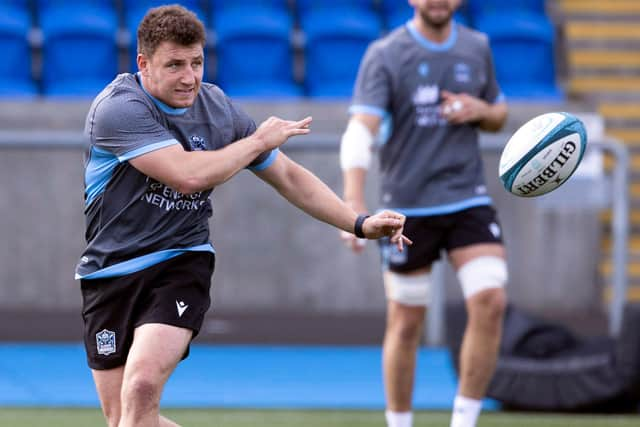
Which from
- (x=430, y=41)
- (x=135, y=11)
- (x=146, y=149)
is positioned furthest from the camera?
(x=135, y=11)

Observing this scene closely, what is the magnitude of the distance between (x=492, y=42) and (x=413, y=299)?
18.2ft

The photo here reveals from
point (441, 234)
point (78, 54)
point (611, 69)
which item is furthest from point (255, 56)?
point (441, 234)

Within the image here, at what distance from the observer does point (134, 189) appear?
453 cm

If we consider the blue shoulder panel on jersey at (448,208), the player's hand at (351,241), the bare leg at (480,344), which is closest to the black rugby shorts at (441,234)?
the blue shoulder panel on jersey at (448,208)

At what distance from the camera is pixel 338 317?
9.64 meters

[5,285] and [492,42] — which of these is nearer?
[5,285]

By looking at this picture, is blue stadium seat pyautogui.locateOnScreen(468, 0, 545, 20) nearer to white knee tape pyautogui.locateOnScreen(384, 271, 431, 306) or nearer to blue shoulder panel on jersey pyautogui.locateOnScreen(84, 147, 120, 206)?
white knee tape pyautogui.locateOnScreen(384, 271, 431, 306)

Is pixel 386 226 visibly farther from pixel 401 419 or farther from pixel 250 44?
pixel 250 44

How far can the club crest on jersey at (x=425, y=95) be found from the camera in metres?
6.19

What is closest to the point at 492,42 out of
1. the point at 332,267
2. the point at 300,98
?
the point at 300,98

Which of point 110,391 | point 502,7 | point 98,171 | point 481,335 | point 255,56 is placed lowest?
point 481,335

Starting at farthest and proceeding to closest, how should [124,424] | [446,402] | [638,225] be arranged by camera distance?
1. [638,225]
2. [446,402]
3. [124,424]

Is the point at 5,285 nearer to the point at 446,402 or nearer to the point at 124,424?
the point at 446,402

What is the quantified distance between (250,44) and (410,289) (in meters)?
5.19
